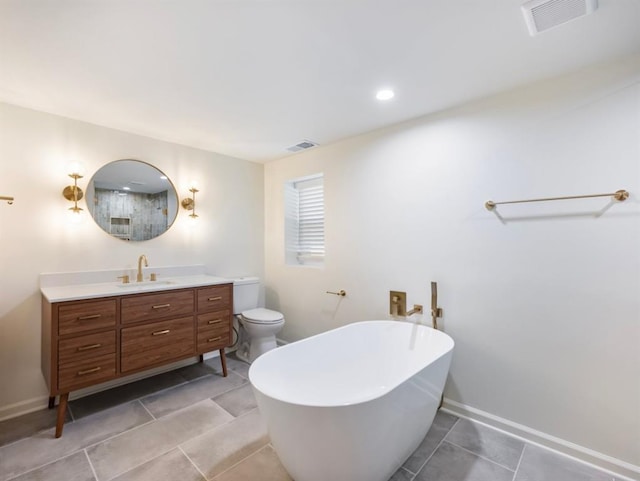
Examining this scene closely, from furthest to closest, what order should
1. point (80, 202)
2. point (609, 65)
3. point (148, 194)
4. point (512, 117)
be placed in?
1. point (148, 194)
2. point (80, 202)
3. point (512, 117)
4. point (609, 65)

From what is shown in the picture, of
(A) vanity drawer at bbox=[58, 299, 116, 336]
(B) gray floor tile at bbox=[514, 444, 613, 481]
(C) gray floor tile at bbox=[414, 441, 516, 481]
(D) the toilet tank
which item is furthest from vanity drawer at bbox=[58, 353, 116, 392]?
(B) gray floor tile at bbox=[514, 444, 613, 481]

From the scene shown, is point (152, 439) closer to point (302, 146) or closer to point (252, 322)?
point (252, 322)

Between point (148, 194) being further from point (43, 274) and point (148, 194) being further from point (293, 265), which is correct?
point (293, 265)

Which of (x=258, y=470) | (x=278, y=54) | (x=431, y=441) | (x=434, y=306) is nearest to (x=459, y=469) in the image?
(x=431, y=441)

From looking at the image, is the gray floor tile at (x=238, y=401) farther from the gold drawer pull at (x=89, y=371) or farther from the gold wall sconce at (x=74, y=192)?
the gold wall sconce at (x=74, y=192)

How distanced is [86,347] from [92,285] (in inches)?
25.4

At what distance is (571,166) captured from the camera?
1.81m

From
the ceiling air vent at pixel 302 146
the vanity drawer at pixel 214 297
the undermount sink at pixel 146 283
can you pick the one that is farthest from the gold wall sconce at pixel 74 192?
the ceiling air vent at pixel 302 146

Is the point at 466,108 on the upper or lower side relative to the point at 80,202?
upper

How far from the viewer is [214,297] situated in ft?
8.93

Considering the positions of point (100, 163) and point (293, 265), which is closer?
point (100, 163)

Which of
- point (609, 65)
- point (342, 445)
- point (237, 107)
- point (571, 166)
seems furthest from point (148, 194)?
point (609, 65)

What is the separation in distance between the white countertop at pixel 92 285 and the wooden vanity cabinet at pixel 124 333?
0.13 feet

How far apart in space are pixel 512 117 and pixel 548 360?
1.61 metres
